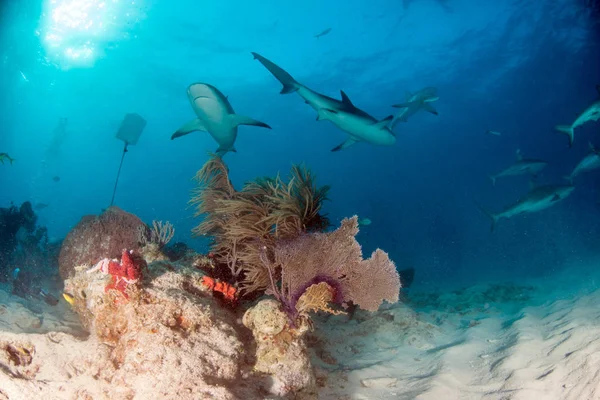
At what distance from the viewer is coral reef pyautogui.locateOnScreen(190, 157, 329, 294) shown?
4305 millimetres

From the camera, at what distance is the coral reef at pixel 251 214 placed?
14.1 ft

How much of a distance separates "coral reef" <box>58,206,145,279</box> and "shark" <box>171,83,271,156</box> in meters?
2.30

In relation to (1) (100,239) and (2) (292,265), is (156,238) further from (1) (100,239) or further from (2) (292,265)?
(2) (292,265)

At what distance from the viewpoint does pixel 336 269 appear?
3941mm

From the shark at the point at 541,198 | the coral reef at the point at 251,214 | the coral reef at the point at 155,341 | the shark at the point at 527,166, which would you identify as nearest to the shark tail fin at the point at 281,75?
the coral reef at the point at 251,214

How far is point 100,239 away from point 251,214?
11.8ft

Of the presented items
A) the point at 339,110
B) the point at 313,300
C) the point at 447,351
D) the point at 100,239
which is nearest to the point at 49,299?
the point at 100,239

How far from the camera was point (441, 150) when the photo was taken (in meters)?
74.2

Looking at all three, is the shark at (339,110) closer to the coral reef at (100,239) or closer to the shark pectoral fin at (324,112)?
the shark pectoral fin at (324,112)

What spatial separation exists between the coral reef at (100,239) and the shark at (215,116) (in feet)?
7.55

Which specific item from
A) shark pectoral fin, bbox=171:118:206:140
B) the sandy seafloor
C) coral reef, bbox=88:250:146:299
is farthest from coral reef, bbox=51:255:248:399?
shark pectoral fin, bbox=171:118:206:140

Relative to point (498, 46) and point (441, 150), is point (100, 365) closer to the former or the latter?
point (498, 46)

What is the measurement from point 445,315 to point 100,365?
7.60 m

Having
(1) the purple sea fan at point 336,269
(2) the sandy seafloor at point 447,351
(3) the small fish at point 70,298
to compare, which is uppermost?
(1) the purple sea fan at point 336,269
